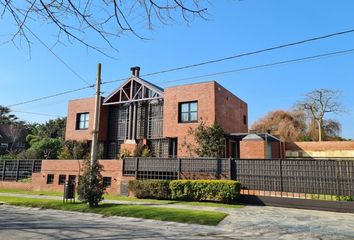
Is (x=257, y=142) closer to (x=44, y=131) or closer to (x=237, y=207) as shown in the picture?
(x=237, y=207)

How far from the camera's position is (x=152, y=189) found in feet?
63.0

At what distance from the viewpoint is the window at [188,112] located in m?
26.2

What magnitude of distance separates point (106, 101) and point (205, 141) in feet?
41.4

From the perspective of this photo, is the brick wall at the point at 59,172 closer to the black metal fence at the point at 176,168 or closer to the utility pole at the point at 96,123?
the black metal fence at the point at 176,168

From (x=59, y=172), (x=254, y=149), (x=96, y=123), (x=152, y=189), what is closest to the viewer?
(x=96, y=123)

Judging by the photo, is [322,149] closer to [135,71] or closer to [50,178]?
[135,71]

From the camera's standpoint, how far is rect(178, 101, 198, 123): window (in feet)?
85.9

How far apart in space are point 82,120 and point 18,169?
731 cm

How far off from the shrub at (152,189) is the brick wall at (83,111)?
41.2 ft

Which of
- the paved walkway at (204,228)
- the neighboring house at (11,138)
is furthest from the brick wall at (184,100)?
the neighboring house at (11,138)

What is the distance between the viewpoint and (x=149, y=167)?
21.1 metres

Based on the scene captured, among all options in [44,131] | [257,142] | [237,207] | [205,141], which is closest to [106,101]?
[205,141]

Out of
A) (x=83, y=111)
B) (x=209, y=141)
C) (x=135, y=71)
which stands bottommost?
(x=209, y=141)

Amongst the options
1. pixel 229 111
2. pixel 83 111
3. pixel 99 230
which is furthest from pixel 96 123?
pixel 83 111
